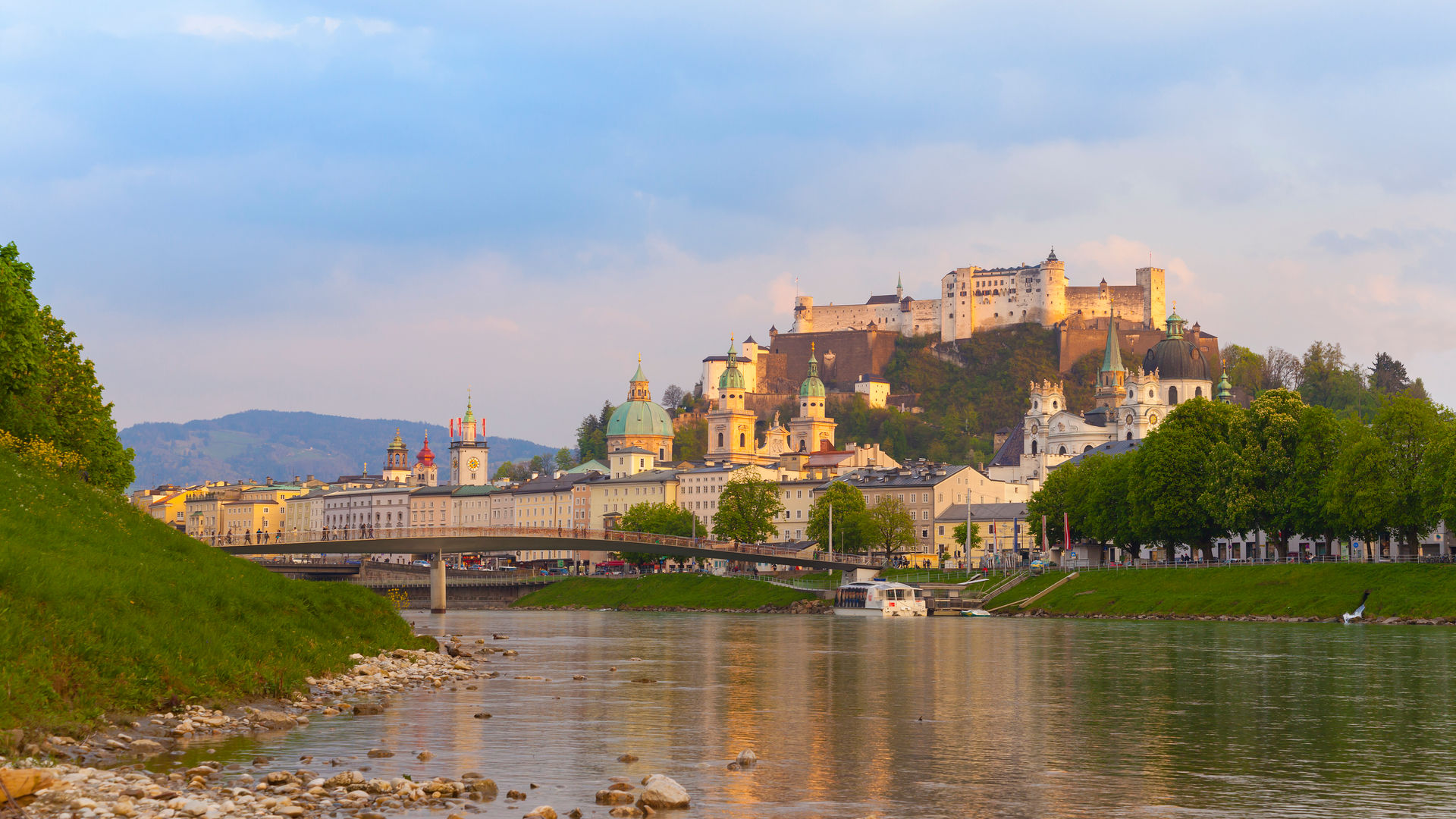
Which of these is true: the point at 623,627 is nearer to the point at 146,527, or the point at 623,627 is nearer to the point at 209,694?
the point at 146,527

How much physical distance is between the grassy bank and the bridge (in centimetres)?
2209

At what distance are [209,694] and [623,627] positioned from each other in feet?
167

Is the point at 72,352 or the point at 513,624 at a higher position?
the point at 72,352

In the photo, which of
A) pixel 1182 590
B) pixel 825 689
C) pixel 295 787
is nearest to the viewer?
pixel 295 787

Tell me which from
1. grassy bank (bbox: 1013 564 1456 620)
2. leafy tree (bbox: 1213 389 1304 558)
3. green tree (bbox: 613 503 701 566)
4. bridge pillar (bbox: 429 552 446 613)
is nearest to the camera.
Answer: grassy bank (bbox: 1013 564 1456 620)

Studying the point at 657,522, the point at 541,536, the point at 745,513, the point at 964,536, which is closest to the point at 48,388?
the point at 541,536

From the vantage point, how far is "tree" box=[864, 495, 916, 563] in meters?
129

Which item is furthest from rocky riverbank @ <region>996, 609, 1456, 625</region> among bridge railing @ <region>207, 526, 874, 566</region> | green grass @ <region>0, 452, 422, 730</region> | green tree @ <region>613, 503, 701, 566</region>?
green tree @ <region>613, 503, 701, 566</region>

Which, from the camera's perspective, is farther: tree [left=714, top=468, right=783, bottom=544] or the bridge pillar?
tree [left=714, top=468, right=783, bottom=544]

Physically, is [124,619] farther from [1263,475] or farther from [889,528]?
[889,528]

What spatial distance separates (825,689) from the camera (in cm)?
3700

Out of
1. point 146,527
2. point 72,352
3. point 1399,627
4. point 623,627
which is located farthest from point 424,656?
point 1399,627

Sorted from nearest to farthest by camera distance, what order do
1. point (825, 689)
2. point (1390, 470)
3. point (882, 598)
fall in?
point (825, 689)
point (1390, 470)
point (882, 598)

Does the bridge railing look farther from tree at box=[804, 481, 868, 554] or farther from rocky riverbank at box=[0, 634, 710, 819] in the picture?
rocky riverbank at box=[0, 634, 710, 819]
